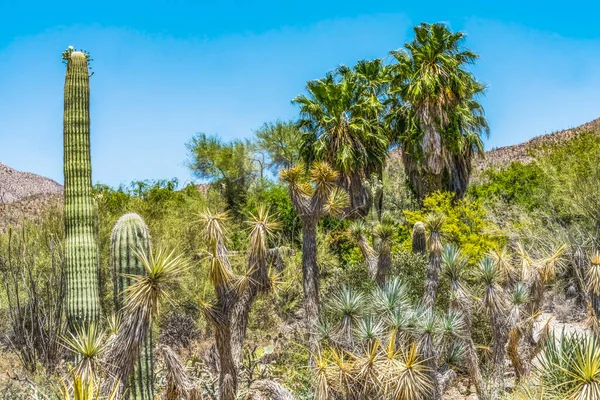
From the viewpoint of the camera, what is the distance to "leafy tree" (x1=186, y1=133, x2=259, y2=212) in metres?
33.0

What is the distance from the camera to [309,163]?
25141 millimetres

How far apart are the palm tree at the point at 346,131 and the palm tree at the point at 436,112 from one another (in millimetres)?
1156

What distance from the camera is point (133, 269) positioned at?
7.68 meters

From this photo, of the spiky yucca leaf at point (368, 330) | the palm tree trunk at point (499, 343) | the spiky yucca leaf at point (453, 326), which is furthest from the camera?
the palm tree trunk at point (499, 343)

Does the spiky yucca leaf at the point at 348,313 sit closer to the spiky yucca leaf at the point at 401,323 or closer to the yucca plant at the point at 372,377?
the spiky yucca leaf at the point at 401,323

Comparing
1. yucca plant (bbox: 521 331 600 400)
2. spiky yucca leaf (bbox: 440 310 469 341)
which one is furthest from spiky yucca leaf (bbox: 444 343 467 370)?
yucca plant (bbox: 521 331 600 400)

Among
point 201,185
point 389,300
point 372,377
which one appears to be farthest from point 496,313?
point 201,185

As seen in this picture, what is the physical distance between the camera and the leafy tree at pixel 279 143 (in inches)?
1405

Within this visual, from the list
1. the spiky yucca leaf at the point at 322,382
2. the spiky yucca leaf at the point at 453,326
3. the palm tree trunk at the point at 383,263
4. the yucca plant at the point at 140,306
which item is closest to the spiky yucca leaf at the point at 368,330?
the spiky yucca leaf at the point at 322,382

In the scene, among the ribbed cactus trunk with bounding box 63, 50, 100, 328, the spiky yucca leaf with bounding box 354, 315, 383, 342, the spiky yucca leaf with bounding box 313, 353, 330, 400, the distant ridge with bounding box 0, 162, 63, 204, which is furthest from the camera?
the distant ridge with bounding box 0, 162, 63, 204

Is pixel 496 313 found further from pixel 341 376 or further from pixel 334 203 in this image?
pixel 341 376

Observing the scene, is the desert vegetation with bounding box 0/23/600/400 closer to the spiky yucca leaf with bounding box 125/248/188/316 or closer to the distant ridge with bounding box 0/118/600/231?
the spiky yucca leaf with bounding box 125/248/188/316

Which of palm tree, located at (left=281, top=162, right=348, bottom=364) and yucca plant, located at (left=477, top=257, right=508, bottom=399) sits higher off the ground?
palm tree, located at (left=281, top=162, right=348, bottom=364)

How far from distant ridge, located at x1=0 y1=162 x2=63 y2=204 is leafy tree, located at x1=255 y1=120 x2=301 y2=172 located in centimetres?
1675
